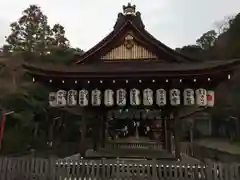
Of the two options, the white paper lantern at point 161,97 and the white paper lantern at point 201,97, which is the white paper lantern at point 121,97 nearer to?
the white paper lantern at point 161,97

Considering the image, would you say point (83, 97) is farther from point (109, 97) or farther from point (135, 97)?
point (135, 97)

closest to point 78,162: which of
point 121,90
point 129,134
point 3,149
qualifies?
point 121,90

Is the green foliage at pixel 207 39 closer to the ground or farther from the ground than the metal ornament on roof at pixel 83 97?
farther from the ground

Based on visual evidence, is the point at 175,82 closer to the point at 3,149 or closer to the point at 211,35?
the point at 3,149

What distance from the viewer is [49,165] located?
31.0 feet

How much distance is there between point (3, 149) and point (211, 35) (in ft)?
189

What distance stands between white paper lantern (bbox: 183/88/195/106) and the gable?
7.28 feet

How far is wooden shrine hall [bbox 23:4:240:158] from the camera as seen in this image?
1149cm

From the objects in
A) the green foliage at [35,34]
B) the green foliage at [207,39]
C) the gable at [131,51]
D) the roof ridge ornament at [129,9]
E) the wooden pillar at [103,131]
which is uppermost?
the green foliage at [207,39]

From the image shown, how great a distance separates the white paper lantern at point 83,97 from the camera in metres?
12.0

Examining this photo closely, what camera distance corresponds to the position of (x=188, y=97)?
1172 centimetres

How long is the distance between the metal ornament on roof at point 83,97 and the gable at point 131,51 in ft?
7.31

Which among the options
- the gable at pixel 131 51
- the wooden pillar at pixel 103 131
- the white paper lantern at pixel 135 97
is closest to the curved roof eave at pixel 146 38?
the gable at pixel 131 51

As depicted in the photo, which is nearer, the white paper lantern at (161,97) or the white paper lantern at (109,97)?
the white paper lantern at (161,97)
